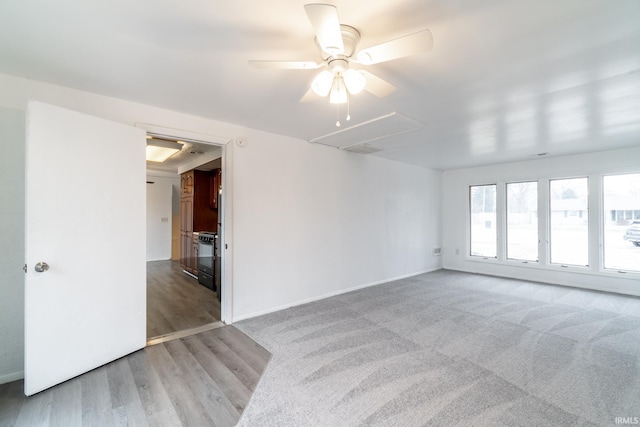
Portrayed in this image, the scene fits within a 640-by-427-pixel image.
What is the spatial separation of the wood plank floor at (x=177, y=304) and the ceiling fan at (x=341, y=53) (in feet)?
9.84

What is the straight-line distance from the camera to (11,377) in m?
2.11

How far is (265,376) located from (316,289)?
2.01m

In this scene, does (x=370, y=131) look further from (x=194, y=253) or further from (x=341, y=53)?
(x=194, y=253)

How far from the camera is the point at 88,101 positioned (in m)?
2.46

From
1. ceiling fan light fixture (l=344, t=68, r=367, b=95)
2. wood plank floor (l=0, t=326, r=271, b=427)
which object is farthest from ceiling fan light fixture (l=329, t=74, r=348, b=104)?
wood plank floor (l=0, t=326, r=271, b=427)

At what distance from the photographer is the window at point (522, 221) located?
5.46 m

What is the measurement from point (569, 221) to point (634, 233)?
82 centimetres

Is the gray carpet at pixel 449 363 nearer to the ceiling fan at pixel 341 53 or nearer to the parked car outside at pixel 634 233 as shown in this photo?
the parked car outside at pixel 634 233

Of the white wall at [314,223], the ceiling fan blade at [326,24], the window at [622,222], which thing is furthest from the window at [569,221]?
the ceiling fan blade at [326,24]

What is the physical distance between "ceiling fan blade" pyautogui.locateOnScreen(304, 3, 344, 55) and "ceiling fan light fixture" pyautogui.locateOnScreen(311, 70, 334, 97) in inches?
5.6

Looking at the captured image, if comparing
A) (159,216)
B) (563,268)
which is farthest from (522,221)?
(159,216)

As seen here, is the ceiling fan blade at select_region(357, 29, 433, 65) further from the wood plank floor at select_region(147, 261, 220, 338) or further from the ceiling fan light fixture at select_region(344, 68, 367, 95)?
the wood plank floor at select_region(147, 261, 220, 338)

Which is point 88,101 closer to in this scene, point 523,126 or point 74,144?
point 74,144

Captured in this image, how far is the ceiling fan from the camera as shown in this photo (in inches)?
49.0
